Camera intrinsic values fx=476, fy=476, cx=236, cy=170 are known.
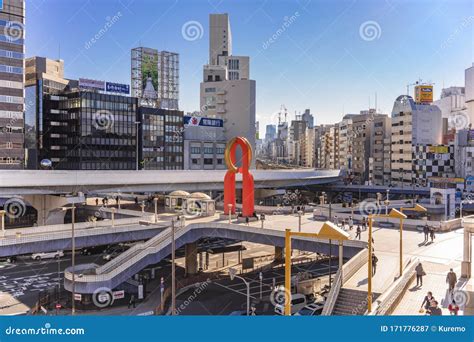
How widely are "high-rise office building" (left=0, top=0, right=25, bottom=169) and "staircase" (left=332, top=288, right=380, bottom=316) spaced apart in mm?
49645

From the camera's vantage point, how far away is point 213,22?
112500 millimetres

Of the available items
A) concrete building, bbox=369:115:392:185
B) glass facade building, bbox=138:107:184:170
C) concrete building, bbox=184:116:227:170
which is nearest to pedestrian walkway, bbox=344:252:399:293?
glass facade building, bbox=138:107:184:170

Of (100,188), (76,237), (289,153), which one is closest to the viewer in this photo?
(76,237)

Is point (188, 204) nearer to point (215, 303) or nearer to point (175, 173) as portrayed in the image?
point (175, 173)

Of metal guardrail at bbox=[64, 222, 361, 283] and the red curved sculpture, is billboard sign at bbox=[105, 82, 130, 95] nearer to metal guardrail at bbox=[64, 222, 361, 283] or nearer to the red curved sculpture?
the red curved sculpture

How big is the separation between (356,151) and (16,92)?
204 ft

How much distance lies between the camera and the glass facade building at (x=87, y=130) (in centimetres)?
7381

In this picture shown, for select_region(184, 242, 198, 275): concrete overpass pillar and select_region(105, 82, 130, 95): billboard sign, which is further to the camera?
select_region(105, 82, 130, 95): billboard sign

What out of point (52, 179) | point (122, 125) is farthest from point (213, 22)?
point (52, 179)

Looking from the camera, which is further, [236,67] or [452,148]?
[236,67]

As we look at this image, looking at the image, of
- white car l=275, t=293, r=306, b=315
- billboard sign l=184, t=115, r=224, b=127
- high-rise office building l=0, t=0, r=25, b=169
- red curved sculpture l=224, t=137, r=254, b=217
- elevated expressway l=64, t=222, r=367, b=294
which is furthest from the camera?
billboard sign l=184, t=115, r=224, b=127

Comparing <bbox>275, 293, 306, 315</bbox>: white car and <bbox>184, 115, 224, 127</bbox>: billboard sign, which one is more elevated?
<bbox>184, 115, 224, 127</bbox>: billboard sign

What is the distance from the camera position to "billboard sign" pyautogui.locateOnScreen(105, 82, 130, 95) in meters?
74.2

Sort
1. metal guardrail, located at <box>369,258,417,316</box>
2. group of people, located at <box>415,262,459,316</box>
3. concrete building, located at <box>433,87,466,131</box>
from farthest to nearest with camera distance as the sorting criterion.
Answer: concrete building, located at <box>433,87,466,131</box>, metal guardrail, located at <box>369,258,417,316</box>, group of people, located at <box>415,262,459,316</box>
